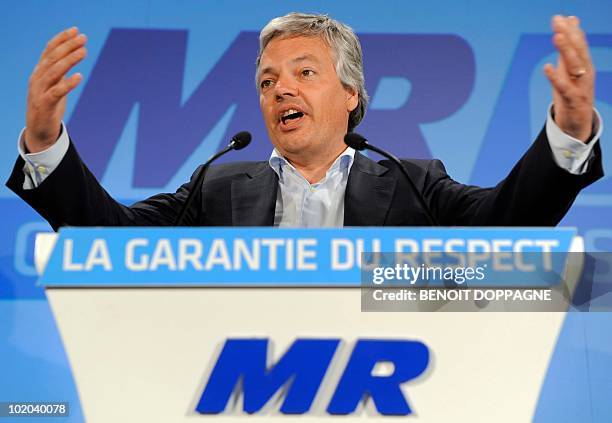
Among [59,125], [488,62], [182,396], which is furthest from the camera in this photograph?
[488,62]

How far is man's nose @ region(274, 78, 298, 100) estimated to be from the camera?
6.64 feet

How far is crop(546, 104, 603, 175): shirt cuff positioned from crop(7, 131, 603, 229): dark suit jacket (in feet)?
0.04

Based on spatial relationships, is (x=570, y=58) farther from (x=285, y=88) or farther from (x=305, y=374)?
(x=285, y=88)

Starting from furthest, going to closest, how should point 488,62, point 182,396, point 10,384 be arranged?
1. point 488,62
2. point 10,384
3. point 182,396

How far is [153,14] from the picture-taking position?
3.18 meters

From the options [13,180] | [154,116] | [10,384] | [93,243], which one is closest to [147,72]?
[154,116]

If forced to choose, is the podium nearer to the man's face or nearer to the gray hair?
the man's face

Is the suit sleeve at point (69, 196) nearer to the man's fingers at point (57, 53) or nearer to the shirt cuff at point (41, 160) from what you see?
the shirt cuff at point (41, 160)

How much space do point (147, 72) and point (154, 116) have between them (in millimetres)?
190

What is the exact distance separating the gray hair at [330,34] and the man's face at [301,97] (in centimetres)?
2

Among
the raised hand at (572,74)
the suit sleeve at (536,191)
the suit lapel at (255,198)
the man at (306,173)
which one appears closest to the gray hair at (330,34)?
the man at (306,173)

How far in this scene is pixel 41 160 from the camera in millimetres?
1396

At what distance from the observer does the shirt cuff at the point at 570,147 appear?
1300 mm

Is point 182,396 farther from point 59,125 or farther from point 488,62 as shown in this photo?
point 488,62
